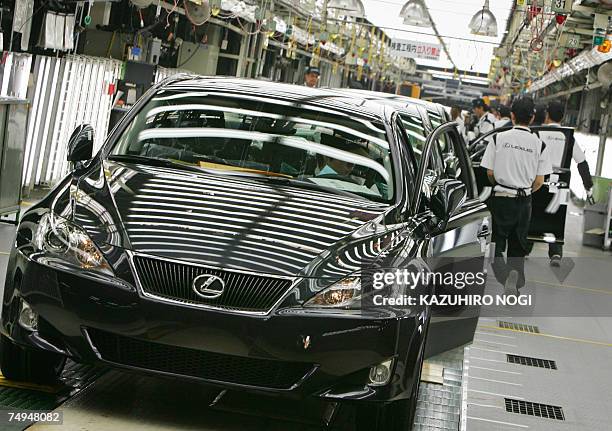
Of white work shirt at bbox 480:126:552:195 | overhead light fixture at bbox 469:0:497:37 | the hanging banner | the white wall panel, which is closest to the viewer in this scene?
white work shirt at bbox 480:126:552:195

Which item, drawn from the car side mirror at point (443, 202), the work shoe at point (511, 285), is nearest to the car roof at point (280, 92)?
the car side mirror at point (443, 202)

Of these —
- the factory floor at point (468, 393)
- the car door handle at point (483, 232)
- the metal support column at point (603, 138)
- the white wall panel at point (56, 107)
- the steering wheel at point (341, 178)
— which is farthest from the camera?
the metal support column at point (603, 138)

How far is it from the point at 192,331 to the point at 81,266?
20.3 inches

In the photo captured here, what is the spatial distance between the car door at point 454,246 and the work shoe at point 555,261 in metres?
4.60

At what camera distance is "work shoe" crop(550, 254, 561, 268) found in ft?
37.1

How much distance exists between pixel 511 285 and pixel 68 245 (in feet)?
20.4

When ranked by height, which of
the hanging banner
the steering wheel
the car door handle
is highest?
the hanging banner

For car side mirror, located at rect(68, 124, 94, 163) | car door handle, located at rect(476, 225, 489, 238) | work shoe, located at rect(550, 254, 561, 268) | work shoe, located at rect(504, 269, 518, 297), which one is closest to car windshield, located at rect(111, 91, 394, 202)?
car side mirror, located at rect(68, 124, 94, 163)

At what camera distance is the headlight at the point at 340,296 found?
152 inches

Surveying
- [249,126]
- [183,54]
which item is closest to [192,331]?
[249,126]

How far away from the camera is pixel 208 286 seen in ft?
12.6

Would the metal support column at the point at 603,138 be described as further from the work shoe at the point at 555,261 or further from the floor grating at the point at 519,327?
the floor grating at the point at 519,327

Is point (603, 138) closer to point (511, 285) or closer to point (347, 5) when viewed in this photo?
point (347, 5)

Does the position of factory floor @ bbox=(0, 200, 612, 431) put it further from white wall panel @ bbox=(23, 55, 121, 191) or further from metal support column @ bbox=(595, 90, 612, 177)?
metal support column @ bbox=(595, 90, 612, 177)
